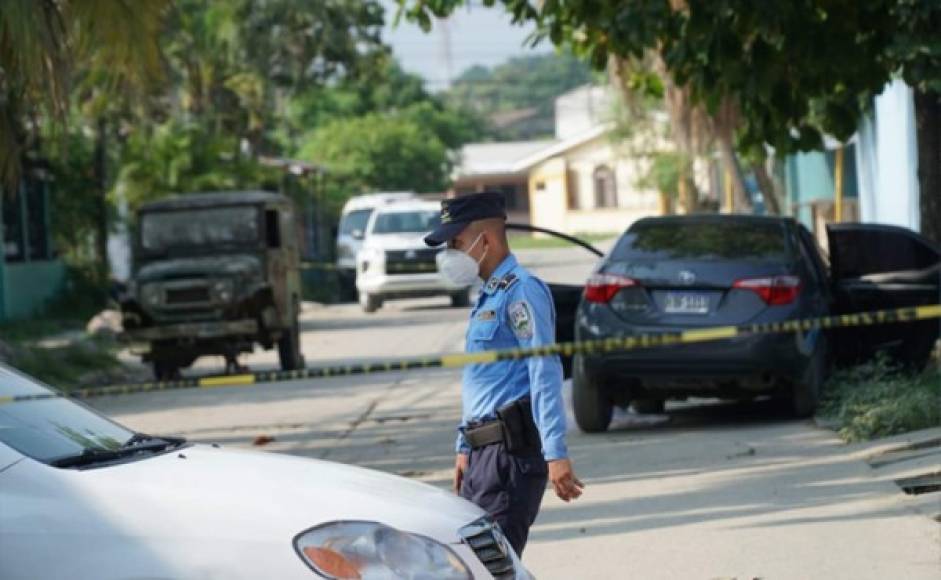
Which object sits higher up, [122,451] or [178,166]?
[178,166]

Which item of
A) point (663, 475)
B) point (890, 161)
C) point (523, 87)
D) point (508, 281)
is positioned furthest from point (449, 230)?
point (523, 87)

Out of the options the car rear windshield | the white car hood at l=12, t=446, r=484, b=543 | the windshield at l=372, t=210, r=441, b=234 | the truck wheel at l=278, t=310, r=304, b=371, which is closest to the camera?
the white car hood at l=12, t=446, r=484, b=543

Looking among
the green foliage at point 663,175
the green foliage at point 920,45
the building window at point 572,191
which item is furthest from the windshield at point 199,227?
the building window at point 572,191

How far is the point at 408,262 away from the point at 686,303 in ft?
69.1

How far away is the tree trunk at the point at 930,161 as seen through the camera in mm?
15023

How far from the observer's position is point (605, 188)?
80.7m

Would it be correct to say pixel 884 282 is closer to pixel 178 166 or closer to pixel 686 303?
pixel 686 303

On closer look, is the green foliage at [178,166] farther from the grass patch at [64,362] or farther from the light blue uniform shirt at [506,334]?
the light blue uniform shirt at [506,334]

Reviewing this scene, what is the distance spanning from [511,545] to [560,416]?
0.50 metres

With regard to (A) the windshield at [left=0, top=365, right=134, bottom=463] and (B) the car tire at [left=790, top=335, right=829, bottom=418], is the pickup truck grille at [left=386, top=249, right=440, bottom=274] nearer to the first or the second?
(B) the car tire at [left=790, top=335, right=829, bottom=418]

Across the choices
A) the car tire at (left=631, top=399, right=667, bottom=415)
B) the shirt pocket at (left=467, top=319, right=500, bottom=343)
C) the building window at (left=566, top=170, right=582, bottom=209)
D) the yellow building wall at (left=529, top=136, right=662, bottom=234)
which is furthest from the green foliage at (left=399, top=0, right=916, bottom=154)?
the building window at (left=566, top=170, right=582, bottom=209)

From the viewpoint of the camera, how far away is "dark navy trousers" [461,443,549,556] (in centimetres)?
632

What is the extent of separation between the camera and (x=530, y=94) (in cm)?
16150

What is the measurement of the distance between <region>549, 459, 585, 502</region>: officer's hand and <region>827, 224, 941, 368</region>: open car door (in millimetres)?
7851
